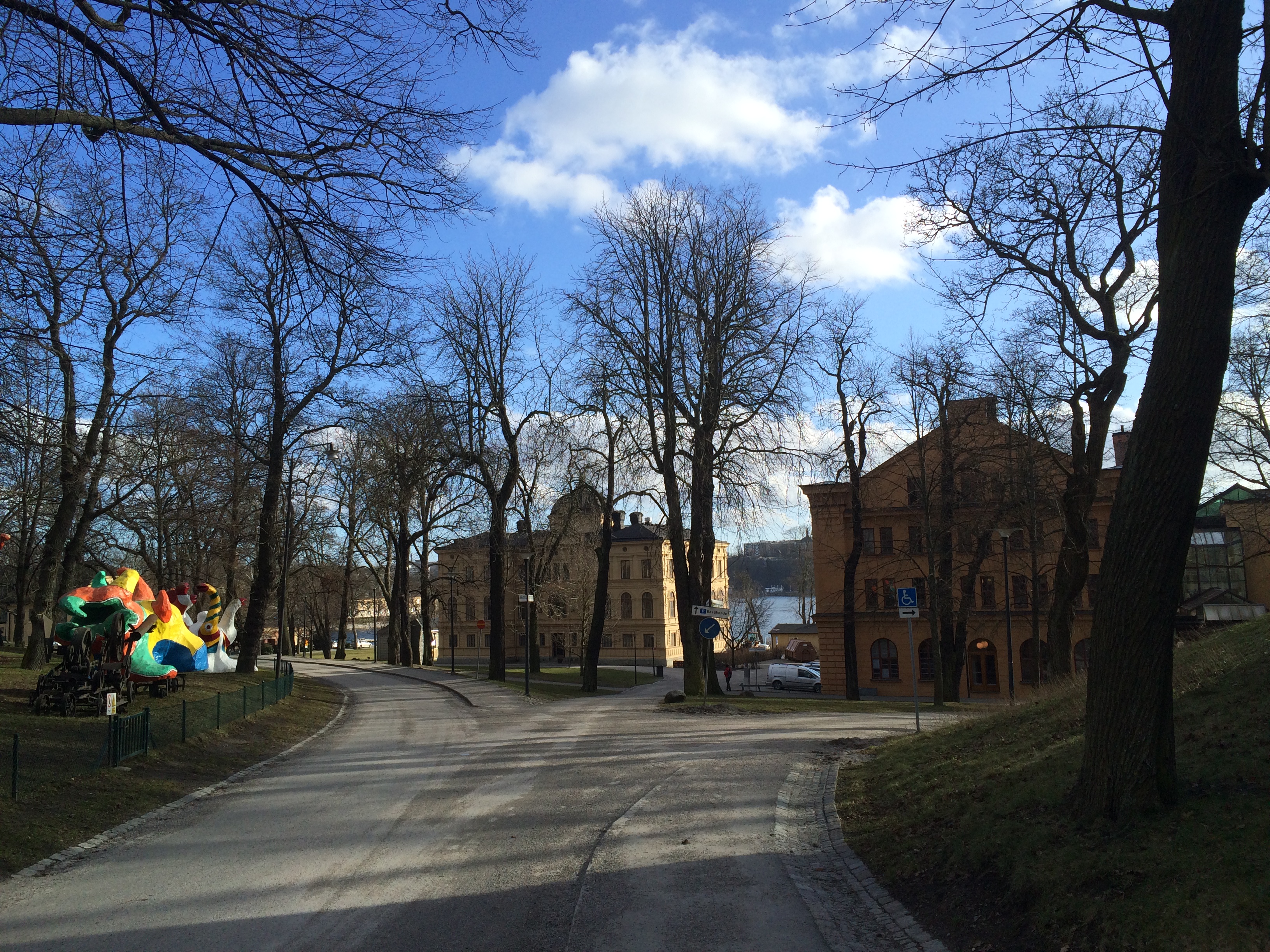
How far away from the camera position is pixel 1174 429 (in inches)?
256

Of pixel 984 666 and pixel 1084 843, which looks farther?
pixel 984 666

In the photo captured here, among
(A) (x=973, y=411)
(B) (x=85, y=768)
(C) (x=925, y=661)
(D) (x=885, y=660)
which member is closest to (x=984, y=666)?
(C) (x=925, y=661)

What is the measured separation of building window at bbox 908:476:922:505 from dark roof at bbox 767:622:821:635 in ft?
106

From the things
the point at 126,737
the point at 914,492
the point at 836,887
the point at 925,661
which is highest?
the point at 914,492

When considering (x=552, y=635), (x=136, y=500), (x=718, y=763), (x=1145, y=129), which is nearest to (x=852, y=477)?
(x=718, y=763)

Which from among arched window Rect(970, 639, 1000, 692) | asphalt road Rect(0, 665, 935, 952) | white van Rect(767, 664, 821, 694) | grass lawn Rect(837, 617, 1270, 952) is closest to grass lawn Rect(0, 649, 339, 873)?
asphalt road Rect(0, 665, 935, 952)

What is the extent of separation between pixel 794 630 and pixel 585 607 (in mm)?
→ 29467

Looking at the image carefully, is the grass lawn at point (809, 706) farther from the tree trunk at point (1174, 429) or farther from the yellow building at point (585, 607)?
the yellow building at point (585, 607)

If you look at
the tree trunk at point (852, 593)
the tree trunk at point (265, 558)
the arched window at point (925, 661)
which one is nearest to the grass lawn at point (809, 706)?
the tree trunk at point (852, 593)

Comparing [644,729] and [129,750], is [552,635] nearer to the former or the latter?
[644,729]

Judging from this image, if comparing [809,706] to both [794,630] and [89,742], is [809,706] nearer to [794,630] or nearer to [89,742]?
[89,742]

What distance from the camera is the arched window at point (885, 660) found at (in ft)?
153

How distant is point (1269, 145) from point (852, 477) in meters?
29.0

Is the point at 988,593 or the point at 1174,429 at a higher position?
the point at 1174,429
